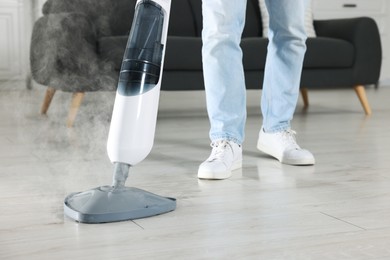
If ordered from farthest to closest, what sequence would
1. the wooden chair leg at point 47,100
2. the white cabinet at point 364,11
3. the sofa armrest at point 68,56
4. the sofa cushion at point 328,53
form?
the white cabinet at point 364,11 → the sofa cushion at point 328,53 → the wooden chair leg at point 47,100 → the sofa armrest at point 68,56

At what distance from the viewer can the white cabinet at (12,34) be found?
1385 millimetres

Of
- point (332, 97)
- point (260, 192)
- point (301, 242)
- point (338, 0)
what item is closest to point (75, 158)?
point (260, 192)

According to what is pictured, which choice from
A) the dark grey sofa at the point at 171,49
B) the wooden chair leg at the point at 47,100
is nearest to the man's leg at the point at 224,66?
the dark grey sofa at the point at 171,49

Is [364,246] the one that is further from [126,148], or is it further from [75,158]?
[75,158]

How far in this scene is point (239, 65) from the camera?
61.8 inches

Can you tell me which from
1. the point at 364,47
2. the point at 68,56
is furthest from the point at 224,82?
the point at 364,47

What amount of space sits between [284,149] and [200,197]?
0.48m

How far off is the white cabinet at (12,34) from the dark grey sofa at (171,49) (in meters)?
0.17

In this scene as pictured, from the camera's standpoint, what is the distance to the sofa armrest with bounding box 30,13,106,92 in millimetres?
2350

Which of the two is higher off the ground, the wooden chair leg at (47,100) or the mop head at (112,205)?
the mop head at (112,205)

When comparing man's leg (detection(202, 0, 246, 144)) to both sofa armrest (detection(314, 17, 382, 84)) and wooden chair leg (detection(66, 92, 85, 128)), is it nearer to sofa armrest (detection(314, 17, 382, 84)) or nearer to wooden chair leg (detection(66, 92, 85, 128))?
wooden chair leg (detection(66, 92, 85, 128))

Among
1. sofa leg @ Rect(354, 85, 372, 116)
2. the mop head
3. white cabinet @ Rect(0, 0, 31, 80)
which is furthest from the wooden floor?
sofa leg @ Rect(354, 85, 372, 116)

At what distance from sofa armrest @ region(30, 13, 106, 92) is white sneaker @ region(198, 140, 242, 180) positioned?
959mm

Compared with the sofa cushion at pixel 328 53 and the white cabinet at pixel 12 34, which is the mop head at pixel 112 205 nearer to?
the white cabinet at pixel 12 34
